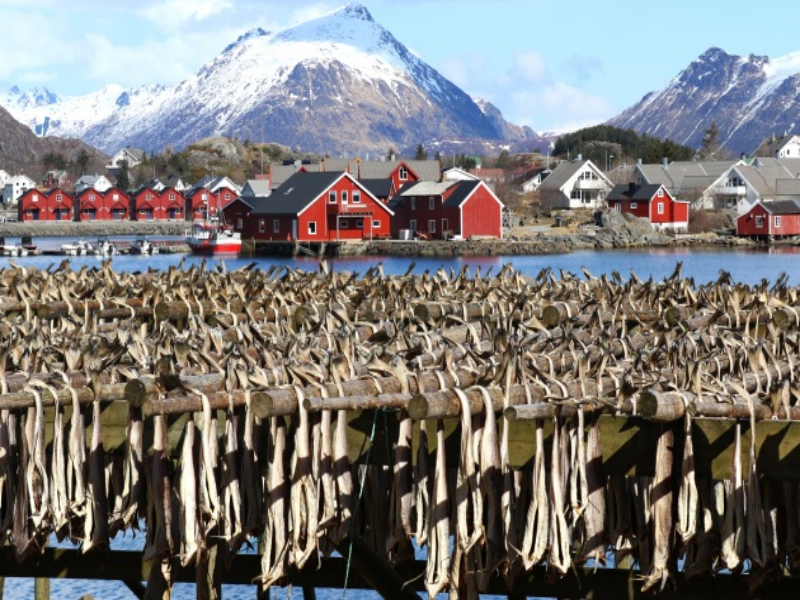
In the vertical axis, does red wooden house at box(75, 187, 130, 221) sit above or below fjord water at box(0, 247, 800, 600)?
above

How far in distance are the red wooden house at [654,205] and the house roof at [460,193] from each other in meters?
24.3

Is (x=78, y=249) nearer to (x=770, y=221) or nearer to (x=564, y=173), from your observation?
(x=564, y=173)

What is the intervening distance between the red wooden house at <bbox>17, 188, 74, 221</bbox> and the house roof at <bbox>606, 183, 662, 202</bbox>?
242 ft

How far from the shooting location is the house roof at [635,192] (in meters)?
129

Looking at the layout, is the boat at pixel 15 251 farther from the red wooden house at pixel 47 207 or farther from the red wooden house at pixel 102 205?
the red wooden house at pixel 102 205

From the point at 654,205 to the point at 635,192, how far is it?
10.5 ft

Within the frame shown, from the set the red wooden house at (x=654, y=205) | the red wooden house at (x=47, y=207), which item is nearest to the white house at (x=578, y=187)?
the red wooden house at (x=654, y=205)

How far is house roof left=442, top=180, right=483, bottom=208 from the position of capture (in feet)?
358

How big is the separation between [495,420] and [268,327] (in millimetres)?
4062

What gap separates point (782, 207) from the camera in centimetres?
12581

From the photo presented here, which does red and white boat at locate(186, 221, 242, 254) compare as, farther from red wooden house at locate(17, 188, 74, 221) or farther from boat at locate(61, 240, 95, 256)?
red wooden house at locate(17, 188, 74, 221)

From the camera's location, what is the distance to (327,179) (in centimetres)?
10619

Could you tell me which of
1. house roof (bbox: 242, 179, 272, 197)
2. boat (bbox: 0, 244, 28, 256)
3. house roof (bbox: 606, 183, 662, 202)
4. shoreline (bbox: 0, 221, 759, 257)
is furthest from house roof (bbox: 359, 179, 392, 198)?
boat (bbox: 0, 244, 28, 256)

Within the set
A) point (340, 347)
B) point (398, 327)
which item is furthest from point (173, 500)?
point (398, 327)
